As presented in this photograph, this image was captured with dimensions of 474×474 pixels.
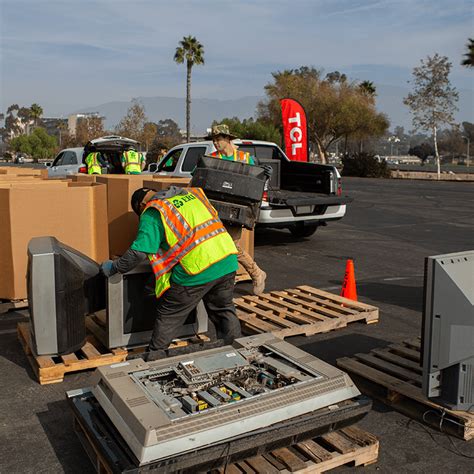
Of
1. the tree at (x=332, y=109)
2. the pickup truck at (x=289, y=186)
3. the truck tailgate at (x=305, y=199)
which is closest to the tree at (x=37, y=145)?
the tree at (x=332, y=109)

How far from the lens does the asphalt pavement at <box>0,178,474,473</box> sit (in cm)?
360

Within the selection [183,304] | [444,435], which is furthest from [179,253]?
[444,435]

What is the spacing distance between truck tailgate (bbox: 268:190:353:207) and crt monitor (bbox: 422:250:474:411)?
5.85 meters

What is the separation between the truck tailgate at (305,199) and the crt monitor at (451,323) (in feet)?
19.2

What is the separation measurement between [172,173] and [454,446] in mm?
8651

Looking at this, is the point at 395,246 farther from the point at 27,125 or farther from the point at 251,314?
the point at 27,125

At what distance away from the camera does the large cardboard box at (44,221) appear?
6098 millimetres

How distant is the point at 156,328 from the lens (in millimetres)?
4434

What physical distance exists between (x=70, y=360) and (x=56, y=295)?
0.55m

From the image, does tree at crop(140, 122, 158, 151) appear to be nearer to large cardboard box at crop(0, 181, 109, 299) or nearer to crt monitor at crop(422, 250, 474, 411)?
large cardboard box at crop(0, 181, 109, 299)

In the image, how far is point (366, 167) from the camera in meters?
41.8

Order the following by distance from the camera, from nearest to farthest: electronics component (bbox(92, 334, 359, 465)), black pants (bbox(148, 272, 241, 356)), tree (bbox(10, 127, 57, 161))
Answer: electronics component (bbox(92, 334, 359, 465)) → black pants (bbox(148, 272, 241, 356)) → tree (bbox(10, 127, 57, 161))

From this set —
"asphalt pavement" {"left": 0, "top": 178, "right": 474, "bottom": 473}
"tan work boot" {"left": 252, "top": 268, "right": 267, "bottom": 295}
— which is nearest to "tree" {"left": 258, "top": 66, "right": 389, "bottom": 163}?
"asphalt pavement" {"left": 0, "top": 178, "right": 474, "bottom": 473}

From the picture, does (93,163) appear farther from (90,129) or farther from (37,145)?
(37,145)
